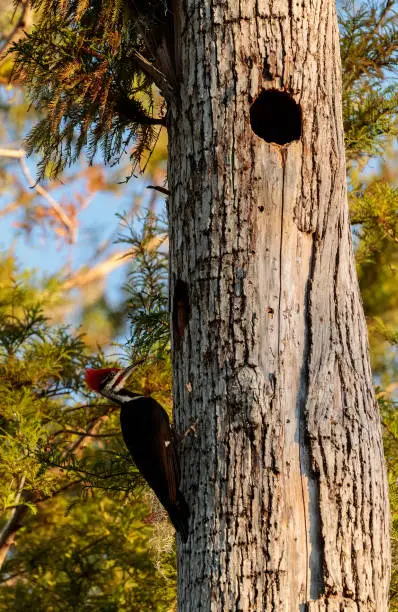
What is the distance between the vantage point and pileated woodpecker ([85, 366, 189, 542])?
3400 millimetres

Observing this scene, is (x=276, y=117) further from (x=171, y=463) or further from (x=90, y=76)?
(x=171, y=463)

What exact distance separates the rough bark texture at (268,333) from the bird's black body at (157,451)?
0.10 meters

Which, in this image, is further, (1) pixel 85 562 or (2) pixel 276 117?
(1) pixel 85 562

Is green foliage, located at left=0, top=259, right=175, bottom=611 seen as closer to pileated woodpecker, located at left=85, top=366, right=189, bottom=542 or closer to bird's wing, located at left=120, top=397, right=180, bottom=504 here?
pileated woodpecker, located at left=85, top=366, right=189, bottom=542

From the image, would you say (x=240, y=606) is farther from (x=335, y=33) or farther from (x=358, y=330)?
(x=335, y=33)

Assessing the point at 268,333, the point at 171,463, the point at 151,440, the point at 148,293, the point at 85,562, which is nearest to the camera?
the point at 268,333

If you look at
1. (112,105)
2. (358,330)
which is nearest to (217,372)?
(358,330)

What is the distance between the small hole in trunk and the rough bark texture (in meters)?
0.02

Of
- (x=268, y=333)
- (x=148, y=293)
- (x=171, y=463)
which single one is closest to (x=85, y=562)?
(x=148, y=293)

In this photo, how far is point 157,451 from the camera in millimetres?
3752

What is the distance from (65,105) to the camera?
161 inches

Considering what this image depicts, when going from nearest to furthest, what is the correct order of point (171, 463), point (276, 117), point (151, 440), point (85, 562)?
point (171, 463) → point (276, 117) → point (151, 440) → point (85, 562)

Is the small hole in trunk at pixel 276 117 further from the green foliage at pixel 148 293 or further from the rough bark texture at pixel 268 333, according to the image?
the green foliage at pixel 148 293

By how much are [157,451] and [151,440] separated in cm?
20
